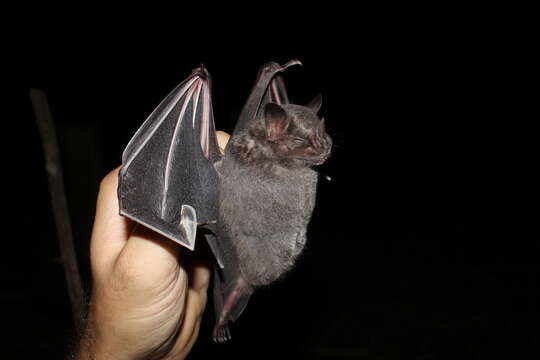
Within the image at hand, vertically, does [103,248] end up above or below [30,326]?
above

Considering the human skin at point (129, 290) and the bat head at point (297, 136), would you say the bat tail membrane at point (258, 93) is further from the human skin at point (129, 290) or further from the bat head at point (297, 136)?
the human skin at point (129, 290)

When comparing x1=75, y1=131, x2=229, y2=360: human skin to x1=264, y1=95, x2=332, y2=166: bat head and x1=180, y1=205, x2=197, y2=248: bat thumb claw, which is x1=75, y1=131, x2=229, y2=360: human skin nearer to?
x1=180, y1=205, x2=197, y2=248: bat thumb claw

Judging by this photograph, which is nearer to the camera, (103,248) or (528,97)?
(103,248)

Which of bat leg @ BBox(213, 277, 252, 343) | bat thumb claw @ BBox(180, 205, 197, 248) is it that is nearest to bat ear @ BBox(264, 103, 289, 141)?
bat thumb claw @ BBox(180, 205, 197, 248)

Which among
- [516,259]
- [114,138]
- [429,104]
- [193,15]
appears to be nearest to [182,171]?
[193,15]

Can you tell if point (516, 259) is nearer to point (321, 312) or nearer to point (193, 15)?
point (321, 312)
